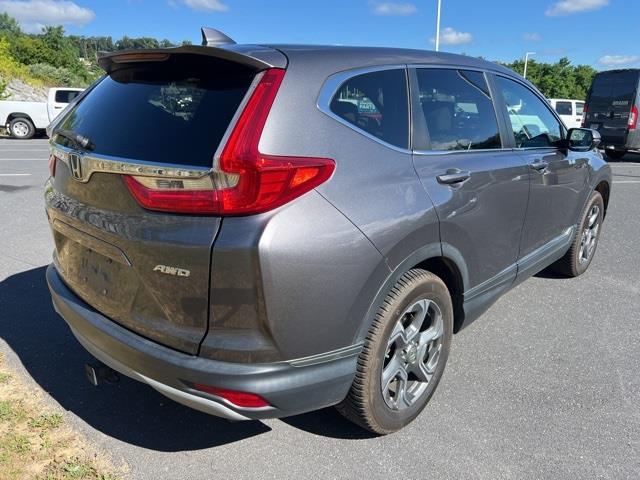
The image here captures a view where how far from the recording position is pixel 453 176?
257 centimetres

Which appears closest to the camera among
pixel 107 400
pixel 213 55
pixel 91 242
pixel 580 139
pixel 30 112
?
pixel 213 55

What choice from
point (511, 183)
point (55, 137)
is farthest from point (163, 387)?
point (511, 183)

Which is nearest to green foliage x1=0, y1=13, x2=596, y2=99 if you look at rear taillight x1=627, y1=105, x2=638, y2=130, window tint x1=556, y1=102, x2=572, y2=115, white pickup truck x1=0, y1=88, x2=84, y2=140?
white pickup truck x1=0, y1=88, x2=84, y2=140

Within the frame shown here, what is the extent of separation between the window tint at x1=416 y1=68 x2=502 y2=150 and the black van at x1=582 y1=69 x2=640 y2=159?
41.0ft

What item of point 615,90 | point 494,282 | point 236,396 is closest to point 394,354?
point 236,396

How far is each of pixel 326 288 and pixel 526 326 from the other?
2.43 meters

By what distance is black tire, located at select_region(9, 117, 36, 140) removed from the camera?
1794 centimetres

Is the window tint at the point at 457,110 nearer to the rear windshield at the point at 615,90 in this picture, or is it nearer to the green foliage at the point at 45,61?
the rear windshield at the point at 615,90

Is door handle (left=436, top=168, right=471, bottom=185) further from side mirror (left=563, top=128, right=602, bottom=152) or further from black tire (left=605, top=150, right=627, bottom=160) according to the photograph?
black tire (left=605, top=150, right=627, bottom=160)

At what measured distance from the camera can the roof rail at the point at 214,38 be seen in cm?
232

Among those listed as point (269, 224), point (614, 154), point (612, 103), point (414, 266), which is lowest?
point (614, 154)

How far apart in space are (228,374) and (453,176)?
147 cm

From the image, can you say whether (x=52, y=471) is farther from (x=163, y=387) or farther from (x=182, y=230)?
(x=182, y=230)

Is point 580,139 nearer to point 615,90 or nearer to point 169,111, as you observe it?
point 169,111
